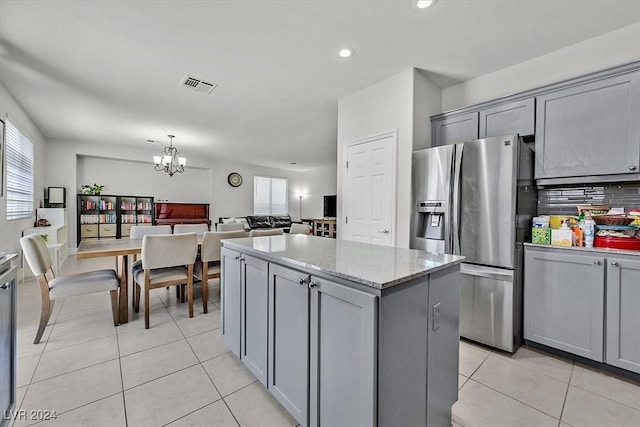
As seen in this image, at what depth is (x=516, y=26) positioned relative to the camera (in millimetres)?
2189

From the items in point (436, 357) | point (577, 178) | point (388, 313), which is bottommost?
point (436, 357)

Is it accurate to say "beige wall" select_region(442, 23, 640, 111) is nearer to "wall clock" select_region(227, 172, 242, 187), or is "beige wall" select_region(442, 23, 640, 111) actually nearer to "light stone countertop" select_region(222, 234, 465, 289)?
"light stone countertop" select_region(222, 234, 465, 289)

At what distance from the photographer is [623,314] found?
1.89 meters

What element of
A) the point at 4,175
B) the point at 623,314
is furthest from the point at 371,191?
the point at 4,175

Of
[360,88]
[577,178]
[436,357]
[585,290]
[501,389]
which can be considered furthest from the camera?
[360,88]

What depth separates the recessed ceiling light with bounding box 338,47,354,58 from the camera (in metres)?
2.53

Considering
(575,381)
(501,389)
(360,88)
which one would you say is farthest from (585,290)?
(360,88)

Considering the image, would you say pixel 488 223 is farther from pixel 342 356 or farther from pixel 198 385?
pixel 198 385

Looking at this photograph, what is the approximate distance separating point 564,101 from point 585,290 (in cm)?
148

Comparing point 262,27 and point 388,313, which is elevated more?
point 262,27

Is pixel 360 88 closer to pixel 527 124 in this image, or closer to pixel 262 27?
pixel 262 27

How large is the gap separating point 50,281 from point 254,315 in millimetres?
2142

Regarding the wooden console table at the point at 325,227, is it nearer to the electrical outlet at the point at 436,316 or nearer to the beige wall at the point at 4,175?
the beige wall at the point at 4,175

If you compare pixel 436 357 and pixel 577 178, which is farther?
pixel 577 178
